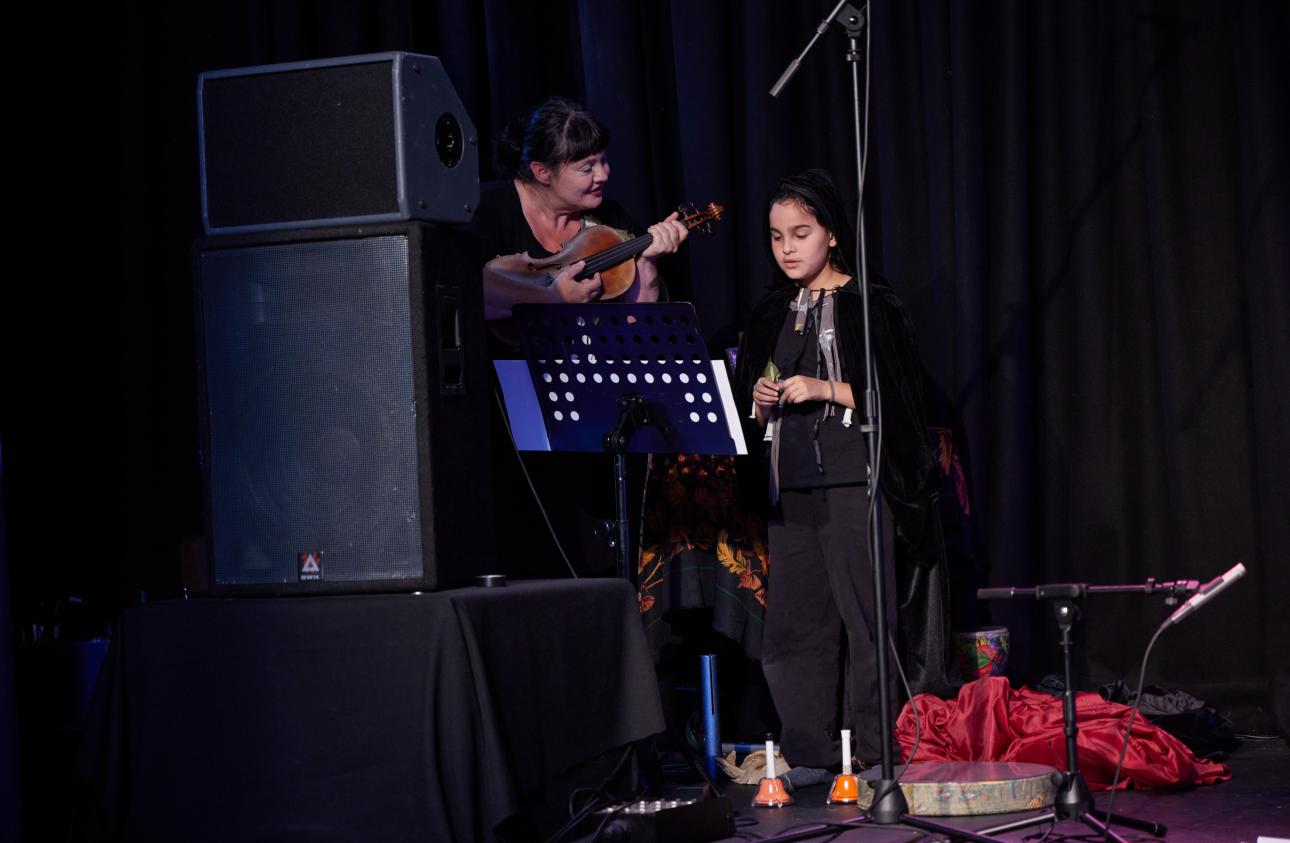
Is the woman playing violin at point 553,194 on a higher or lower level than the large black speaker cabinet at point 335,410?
higher

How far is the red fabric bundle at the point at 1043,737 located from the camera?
3.36m

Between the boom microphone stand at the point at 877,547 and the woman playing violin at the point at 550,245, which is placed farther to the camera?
the woman playing violin at the point at 550,245

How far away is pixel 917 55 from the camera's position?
4.43m

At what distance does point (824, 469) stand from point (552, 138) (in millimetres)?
1148

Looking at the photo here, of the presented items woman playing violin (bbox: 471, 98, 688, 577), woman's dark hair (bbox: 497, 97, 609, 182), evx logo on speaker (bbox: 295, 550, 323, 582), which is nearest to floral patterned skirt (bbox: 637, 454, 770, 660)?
woman playing violin (bbox: 471, 98, 688, 577)

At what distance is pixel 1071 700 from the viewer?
257 cm

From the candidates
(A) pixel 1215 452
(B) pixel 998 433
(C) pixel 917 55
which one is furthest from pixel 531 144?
(A) pixel 1215 452

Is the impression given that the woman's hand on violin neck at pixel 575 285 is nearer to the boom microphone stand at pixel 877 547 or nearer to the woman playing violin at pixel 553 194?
the woman playing violin at pixel 553 194

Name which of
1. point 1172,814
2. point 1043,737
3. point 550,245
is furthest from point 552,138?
point 1172,814

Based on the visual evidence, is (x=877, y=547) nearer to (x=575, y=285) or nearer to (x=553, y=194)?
(x=575, y=285)

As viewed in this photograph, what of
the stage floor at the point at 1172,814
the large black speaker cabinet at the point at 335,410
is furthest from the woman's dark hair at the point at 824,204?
the large black speaker cabinet at the point at 335,410

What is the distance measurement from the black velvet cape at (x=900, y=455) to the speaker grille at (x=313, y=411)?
4.84ft

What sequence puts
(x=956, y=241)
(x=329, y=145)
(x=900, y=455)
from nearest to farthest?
1. (x=329, y=145)
2. (x=900, y=455)
3. (x=956, y=241)

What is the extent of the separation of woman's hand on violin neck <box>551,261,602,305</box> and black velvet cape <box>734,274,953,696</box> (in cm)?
45
